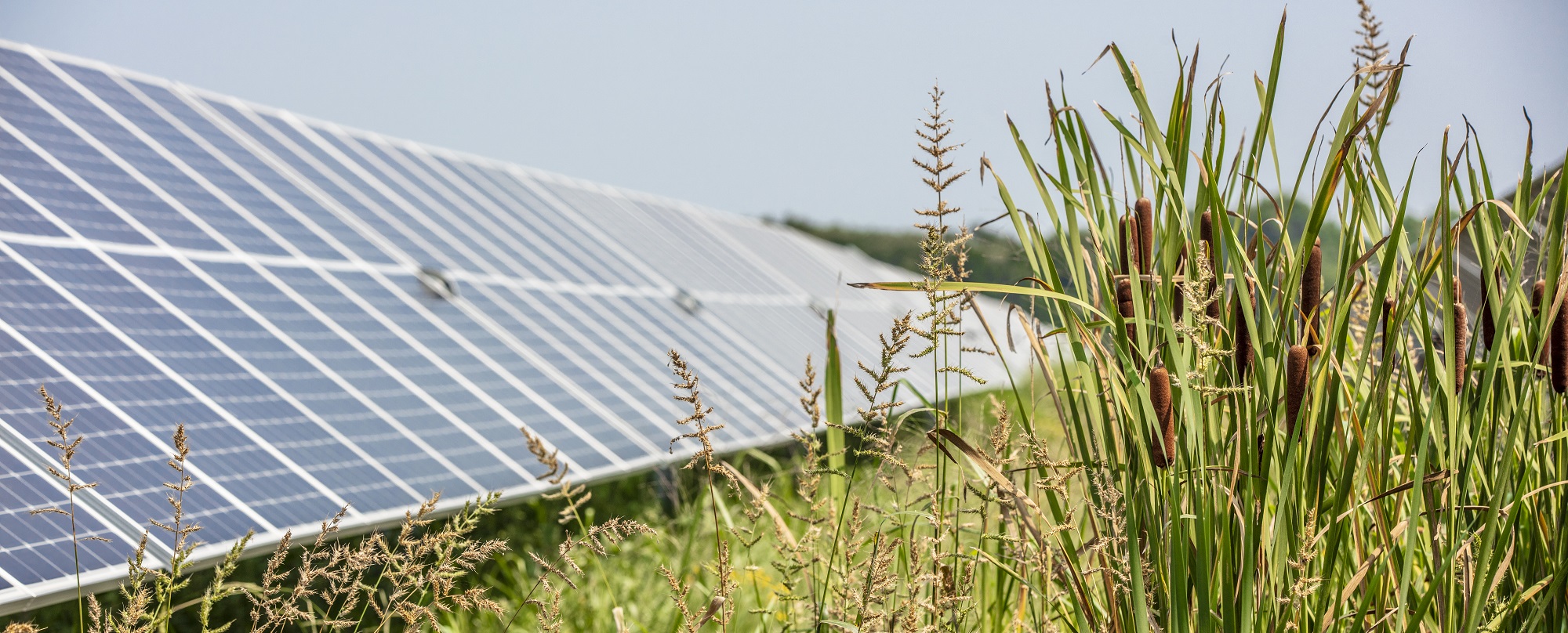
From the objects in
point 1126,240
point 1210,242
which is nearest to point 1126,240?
point 1126,240

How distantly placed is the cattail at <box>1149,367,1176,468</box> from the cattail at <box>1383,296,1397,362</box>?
0.90ft

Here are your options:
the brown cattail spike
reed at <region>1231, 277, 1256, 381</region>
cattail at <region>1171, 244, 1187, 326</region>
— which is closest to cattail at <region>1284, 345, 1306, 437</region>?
reed at <region>1231, 277, 1256, 381</region>

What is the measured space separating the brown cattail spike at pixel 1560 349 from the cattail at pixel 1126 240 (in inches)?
20.3

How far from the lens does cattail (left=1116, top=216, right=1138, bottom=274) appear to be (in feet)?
4.48

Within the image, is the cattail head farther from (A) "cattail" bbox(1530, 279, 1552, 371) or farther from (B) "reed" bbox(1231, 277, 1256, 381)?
(B) "reed" bbox(1231, 277, 1256, 381)

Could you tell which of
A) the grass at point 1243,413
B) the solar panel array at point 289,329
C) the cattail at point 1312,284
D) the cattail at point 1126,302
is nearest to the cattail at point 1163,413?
the grass at point 1243,413

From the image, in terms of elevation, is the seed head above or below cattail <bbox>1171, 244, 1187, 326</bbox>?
above

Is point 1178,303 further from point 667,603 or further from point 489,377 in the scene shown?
point 489,377

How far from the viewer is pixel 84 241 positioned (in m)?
4.50

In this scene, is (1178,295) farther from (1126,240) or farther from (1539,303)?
(1539,303)

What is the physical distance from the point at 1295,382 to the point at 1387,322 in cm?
32

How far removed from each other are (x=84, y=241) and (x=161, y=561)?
2.37 meters

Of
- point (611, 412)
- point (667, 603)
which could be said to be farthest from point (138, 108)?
point (667, 603)

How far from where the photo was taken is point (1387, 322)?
4.73 feet
